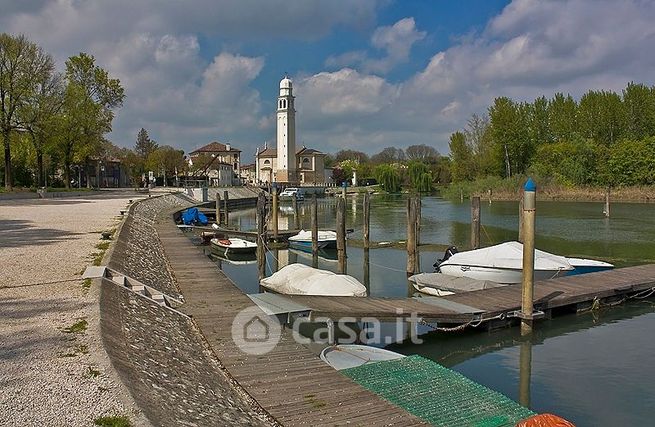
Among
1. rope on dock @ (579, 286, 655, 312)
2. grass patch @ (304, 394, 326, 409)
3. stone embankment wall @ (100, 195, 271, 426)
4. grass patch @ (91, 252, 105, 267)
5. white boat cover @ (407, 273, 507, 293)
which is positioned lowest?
rope on dock @ (579, 286, 655, 312)

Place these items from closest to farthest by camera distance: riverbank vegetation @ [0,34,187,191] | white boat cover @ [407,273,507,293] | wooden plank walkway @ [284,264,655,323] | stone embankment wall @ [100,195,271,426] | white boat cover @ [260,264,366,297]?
1. stone embankment wall @ [100,195,271,426]
2. wooden plank walkway @ [284,264,655,323]
3. white boat cover @ [260,264,366,297]
4. white boat cover @ [407,273,507,293]
5. riverbank vegetation @ [0,34,187,191]

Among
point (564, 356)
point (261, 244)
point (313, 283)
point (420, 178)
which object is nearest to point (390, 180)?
point (420, 178)

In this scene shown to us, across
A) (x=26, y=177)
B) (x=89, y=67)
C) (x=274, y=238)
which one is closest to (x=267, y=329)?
(x=274, y=238)

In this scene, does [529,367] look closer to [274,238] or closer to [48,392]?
[48,392]

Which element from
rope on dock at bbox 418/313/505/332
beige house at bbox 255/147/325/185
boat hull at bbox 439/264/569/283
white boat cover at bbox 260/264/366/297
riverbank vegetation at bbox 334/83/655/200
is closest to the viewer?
rope on dock at bbox 418/313/505/332

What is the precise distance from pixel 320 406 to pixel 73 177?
307 ft

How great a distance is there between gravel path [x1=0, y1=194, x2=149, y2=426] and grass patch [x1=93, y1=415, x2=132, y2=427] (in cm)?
7

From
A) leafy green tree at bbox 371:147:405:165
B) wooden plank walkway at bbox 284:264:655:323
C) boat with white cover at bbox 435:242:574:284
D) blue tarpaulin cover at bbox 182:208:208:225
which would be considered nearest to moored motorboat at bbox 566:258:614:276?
boat with white cover at bbox 435:242:574:284

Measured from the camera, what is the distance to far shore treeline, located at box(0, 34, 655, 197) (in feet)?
165

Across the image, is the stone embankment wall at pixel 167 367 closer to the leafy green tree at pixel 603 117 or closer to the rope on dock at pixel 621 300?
the rope on dock at pixel 621 300

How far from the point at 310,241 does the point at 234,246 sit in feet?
13.1

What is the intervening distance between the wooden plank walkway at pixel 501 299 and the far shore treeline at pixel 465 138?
4505 centimetres

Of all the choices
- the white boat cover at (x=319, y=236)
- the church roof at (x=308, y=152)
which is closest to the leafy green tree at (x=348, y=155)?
the church roof at (x=308, y=152)

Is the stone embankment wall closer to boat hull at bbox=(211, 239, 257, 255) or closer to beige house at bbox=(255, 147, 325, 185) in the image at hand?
boat hull at bbox=(211, 239, 257, 255)
